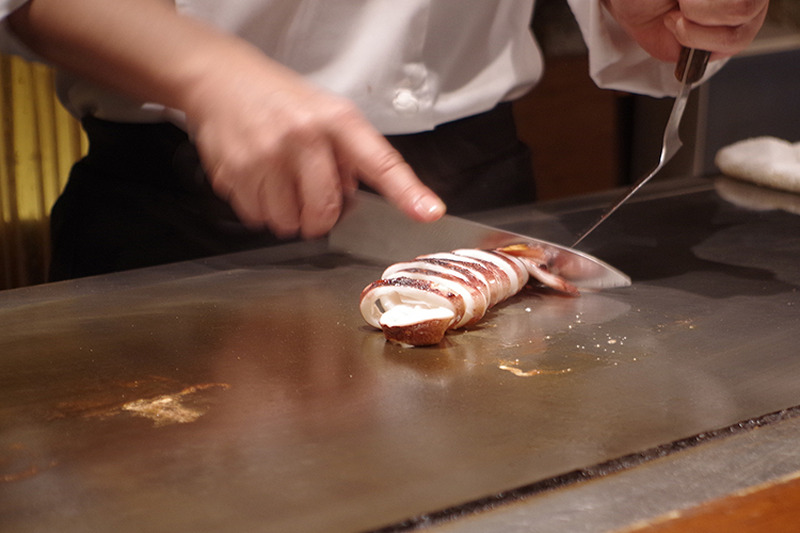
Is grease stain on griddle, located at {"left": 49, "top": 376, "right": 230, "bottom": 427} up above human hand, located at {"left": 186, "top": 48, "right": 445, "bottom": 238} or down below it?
below

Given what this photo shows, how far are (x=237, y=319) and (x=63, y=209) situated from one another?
2.10 ft

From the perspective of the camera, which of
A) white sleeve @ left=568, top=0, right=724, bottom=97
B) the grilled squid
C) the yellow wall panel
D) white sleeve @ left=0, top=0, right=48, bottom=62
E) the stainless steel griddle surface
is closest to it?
the stainless steel griddle surface

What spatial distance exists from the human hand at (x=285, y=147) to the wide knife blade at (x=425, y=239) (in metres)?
0.20

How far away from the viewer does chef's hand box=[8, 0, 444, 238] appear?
1.24 metres

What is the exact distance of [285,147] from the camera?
124cm

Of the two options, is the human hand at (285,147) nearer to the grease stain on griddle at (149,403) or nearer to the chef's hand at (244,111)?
the chef's hand at (244,111)

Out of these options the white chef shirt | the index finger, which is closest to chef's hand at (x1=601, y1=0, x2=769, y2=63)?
the white chef shirt

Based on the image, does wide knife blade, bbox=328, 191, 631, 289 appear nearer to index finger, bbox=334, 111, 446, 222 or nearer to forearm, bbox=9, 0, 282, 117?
index finger, bbox=334, 111, 446, 222

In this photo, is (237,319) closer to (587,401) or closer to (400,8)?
(587,401)

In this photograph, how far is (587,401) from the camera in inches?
41.4

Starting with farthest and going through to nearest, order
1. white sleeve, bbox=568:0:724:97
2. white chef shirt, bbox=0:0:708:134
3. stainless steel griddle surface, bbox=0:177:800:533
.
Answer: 1. white sleeve, bbox=568:0:724:97
2. white chef shirt, bbox=0:0:708:134
3. stainless steel griddle surface, bbox=0:177:800:533

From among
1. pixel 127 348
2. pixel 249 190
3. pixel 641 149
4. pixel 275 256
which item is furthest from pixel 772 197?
pixel 641 149

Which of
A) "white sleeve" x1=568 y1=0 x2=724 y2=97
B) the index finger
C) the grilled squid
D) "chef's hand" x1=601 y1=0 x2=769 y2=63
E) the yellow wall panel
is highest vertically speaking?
"chef's hand" x1=601 y1=0 x2=769 y2=63

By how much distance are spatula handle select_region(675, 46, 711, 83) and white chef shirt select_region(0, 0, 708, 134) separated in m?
0.27
